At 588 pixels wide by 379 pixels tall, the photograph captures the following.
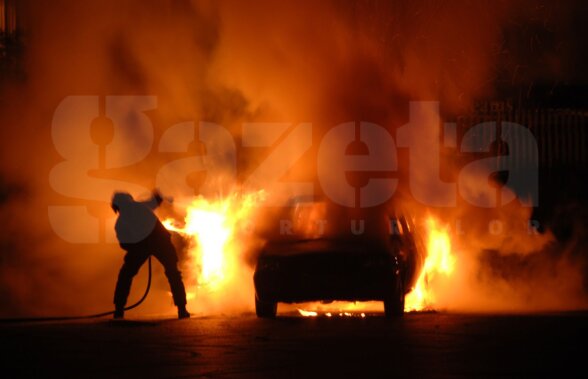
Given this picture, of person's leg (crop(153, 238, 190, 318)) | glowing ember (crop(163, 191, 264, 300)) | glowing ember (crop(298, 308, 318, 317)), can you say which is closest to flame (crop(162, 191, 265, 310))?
glowing ember (crop(163, 191, 264, 300))

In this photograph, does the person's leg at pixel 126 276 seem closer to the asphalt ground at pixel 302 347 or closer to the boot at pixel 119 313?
the boot at pixel 119 313

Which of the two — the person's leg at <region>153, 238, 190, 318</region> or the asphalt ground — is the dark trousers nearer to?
the person's leg at <region>153, 238, 190, 318</region>

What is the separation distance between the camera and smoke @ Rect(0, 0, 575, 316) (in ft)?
64.2

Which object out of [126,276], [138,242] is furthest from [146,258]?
[126,276]

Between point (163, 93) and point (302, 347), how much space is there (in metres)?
10.1

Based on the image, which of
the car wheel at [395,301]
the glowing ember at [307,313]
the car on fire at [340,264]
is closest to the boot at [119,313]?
the car on fire at [340,264]

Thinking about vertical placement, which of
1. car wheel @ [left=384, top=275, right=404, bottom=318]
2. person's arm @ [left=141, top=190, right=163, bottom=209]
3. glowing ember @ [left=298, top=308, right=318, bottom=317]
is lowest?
glowing ember @ [left=298, top=308, right=318, bottom=317]

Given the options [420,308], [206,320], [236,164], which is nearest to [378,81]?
[236,164]

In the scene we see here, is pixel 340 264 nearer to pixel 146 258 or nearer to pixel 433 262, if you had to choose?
pixel 146 258

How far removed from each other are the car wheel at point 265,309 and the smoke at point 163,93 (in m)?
4.53

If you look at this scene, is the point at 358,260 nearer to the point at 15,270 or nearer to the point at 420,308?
the point at 420,308

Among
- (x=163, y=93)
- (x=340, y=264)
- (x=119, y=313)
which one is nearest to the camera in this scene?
(x=340, y=264)

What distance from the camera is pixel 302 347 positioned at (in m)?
10.8

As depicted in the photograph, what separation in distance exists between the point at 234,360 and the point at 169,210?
9201 mm
